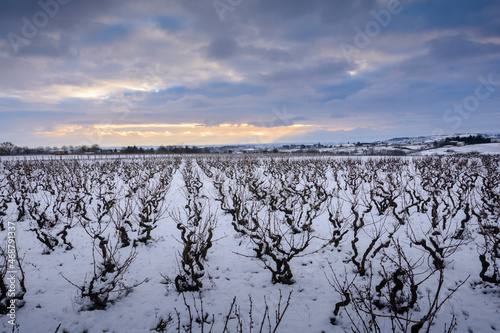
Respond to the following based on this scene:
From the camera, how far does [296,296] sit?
14.8ft

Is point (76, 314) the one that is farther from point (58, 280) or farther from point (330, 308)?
point (330, 308)

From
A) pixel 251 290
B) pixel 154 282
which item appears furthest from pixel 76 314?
pixel 251 290

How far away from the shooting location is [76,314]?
401 centimetres

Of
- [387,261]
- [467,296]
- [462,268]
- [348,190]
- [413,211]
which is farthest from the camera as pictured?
[348,190]

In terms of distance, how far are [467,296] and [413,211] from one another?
590 centimetres

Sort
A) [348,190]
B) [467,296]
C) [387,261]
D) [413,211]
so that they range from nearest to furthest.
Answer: [467,296], [387,261], [413,211], [348,190]

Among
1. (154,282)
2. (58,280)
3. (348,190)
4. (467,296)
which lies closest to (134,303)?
(154,282)

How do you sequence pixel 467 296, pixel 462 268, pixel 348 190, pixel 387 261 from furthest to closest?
pixel 348 190 → pixel 387 261 → pixel 462 268 → pixel 467 296

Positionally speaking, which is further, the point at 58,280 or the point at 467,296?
the point at 58,280

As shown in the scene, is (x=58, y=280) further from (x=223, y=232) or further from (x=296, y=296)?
(x=296, y=296)

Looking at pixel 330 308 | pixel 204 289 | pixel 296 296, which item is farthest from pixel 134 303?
pixel 330 308

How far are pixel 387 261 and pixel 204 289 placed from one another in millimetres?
4457

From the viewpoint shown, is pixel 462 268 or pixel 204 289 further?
pixel 462 268

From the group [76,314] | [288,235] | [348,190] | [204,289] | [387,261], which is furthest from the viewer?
[348,190]
